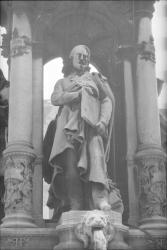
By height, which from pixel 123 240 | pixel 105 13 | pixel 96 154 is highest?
pixel 105 13

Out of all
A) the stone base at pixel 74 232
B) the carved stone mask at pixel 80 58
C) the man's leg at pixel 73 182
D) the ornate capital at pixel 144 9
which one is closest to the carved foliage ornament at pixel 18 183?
the man's leg at pixel 73 182

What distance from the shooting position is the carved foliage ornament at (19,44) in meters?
13.2

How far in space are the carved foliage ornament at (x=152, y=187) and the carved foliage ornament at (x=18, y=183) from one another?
1918 millimetres

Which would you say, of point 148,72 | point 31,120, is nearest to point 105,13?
point 148,72

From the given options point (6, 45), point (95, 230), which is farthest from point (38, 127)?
point (95, 230)

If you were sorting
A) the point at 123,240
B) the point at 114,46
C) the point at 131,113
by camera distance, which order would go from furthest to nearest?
the point at 114,46
the point at 131,113
the point at 123,240

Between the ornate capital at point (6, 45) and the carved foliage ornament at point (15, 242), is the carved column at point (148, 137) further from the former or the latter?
the ornate capital at point (6, 45)

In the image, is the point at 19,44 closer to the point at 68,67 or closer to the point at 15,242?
the point at 68,67

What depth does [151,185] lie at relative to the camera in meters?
12.6

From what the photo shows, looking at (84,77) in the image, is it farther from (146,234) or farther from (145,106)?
(146,234)

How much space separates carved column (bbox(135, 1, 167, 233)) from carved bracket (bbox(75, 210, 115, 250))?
3.76 ft

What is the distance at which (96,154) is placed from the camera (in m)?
12.0

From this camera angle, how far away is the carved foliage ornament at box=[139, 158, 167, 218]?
40.9 feet

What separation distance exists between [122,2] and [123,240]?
4.82m
